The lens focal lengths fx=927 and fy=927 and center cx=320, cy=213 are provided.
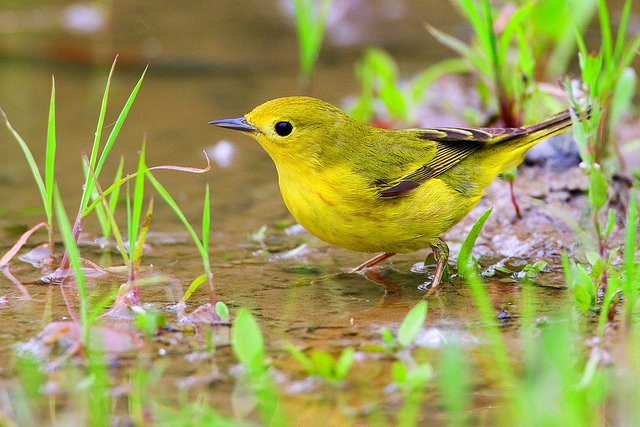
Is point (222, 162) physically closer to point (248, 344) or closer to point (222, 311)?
point (222, 311)

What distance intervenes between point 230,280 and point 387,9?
20.1ft

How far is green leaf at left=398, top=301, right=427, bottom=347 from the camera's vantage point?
3725 mm

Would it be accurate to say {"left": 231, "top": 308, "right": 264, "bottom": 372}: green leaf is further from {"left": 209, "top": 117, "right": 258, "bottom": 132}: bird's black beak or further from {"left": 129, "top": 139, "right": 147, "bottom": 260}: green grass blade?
{"left": 209, "top": 117, "right": 258, "bottom": 132}: bird's black beak

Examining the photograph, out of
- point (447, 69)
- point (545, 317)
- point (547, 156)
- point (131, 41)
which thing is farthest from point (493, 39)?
point (131, 41)

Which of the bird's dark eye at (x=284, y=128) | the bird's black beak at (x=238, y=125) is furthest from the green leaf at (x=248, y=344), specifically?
the bird's dark eye at (x=284, y=128)

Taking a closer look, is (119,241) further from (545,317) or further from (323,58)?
(323,58)

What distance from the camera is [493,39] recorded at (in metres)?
5.77

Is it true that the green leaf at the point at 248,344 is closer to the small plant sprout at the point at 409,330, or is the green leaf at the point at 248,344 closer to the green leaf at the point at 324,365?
the green leaf at the point at 324,365

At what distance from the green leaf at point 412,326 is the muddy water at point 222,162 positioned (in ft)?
0.57

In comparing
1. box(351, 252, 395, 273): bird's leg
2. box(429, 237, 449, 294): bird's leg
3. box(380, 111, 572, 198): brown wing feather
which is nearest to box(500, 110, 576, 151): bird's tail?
box(380, 111, 572, 198): brown wing feather

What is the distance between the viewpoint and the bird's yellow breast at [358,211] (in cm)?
480

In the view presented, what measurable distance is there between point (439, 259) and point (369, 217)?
1.52ft

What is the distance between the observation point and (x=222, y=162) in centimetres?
680

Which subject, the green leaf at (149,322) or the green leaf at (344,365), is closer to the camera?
the green leaf at (344,365)
